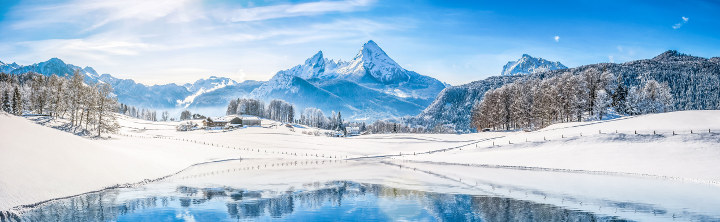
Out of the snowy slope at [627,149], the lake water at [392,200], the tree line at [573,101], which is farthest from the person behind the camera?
the tree line at [573,101]

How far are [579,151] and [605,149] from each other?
2814mm

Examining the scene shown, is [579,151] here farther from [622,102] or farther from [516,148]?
[622,102]

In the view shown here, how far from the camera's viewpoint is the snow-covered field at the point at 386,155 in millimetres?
28312

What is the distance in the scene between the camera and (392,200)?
30.6 m

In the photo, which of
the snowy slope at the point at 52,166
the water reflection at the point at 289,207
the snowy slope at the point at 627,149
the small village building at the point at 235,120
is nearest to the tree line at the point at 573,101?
the snowy slope at the point at 627,149

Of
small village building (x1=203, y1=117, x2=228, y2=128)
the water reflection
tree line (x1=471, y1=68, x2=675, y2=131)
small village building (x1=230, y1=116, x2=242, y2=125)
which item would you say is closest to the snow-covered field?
the water reflection

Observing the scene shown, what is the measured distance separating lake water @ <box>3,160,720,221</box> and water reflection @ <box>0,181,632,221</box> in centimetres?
6

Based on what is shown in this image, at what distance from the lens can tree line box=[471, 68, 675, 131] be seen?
9256cm

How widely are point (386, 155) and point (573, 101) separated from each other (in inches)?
1773

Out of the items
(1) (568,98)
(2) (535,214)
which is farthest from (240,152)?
(1) (568,98)

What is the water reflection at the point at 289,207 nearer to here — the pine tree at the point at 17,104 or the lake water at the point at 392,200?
the lake water at the point at 392,200

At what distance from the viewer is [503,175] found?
1789 inches

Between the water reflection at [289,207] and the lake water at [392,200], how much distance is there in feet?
0.18

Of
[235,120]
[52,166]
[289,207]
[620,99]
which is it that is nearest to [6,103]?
[235,120]
